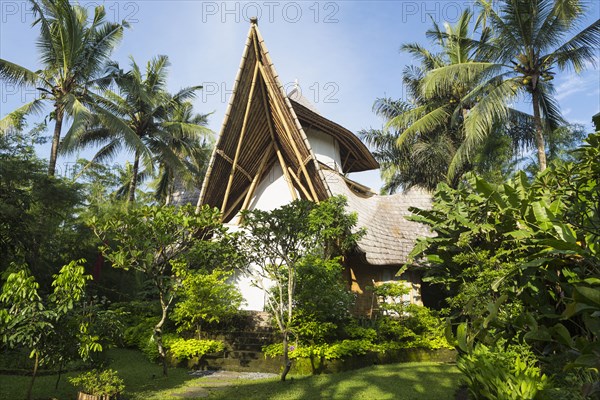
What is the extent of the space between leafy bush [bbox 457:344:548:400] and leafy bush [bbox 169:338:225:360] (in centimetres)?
556

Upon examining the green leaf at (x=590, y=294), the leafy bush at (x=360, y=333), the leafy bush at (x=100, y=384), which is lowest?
the leafy bush at (x=100, y=384)

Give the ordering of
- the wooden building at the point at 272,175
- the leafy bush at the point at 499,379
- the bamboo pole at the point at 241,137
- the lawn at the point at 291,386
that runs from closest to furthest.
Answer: the leafy bush at the point at 499,379 < the lawn at the point at 291,386 < the wooden building at the point at 272,175 < the bamboo pole at the point at 241,137

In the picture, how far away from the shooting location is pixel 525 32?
12.1 meters

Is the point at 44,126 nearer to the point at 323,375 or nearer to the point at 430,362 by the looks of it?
the point at 323,375

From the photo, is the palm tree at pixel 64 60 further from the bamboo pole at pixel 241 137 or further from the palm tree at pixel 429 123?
the palm tree at pixel 429 123

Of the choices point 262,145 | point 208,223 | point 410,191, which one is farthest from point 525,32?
point 208,223

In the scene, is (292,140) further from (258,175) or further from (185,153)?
(185,153)

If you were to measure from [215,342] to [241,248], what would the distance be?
2.21 meters

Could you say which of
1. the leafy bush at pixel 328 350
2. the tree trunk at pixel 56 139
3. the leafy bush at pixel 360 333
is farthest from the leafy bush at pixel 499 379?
the tree trunk at pixel 56 139

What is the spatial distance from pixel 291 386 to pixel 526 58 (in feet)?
37.2

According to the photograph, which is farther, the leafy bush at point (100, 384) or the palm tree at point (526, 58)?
the palm tree at point (526, 58)

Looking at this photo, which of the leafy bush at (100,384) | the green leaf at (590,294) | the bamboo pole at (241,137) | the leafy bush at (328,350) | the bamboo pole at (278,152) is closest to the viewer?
the green leaf at (590,294)

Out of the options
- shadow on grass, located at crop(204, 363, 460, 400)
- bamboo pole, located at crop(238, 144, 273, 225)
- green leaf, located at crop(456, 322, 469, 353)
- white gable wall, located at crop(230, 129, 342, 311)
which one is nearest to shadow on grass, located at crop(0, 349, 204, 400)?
shadow on grass, located at crop(204, 363, 460, 400)

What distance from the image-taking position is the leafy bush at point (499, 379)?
397cm
